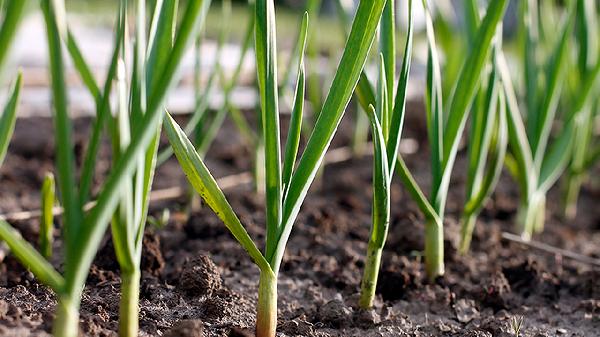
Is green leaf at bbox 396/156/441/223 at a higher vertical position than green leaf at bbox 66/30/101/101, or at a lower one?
lower

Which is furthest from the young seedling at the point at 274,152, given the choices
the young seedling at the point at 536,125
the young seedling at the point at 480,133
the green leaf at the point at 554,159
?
the green leaf at the point at 554,159

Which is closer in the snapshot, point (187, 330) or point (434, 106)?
point (187, 330)

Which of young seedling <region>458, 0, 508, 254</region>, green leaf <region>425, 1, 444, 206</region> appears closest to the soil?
young seedling <region>458, 0, 508, 254</region>

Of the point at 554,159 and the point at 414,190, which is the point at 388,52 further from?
the point at 554,159

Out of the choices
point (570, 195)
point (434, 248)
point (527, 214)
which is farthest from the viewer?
point (570, 195)

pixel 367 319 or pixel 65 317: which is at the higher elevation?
pixel 65 317

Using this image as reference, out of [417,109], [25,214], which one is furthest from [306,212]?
[417,109]

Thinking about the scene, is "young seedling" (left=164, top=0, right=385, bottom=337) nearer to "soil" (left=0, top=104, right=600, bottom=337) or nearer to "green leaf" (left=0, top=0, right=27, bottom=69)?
"soil" (left=0, top=104, right=600, bottom=337)

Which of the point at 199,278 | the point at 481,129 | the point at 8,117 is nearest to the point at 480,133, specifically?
the point at 481,129
